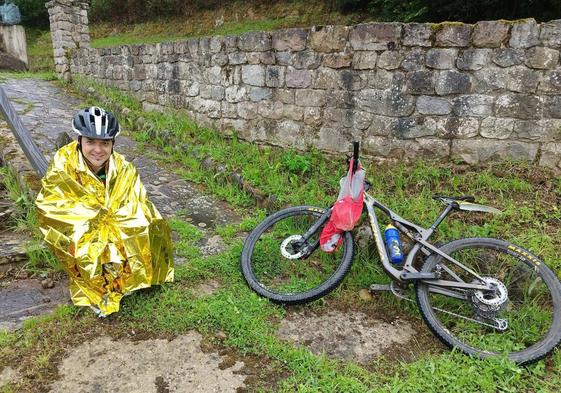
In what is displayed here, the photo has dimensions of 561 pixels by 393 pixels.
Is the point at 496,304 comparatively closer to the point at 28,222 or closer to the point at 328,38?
the point at 328,38

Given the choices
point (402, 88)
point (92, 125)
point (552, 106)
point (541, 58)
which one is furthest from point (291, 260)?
point (541, 58)

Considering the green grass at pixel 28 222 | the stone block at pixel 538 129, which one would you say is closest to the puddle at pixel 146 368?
the green grass at pixel 28 222

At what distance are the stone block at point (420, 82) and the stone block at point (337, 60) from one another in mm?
696

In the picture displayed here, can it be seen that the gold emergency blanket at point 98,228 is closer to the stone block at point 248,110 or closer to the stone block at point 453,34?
the stone block at point 248,110

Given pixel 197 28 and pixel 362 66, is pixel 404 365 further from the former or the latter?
pixel 197 28

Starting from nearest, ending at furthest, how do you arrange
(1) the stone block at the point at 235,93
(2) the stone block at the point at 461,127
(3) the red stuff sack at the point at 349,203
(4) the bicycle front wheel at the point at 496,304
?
1. (4) the bicycle front wheel at the point at 496,304
2. (3) the red stuff sack at the point at 349,203
3. (2) the stone block at the point at 461,127
4. (1) the stone block at the point at 235,93

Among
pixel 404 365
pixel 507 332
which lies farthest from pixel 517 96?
pixel 404 365

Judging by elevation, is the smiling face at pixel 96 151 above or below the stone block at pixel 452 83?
below

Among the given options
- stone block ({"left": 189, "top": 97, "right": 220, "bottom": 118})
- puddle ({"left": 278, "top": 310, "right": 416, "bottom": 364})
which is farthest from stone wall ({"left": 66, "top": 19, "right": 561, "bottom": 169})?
puddle ({"left": 278, "top": 310, "right": 416, "bottom": 364})

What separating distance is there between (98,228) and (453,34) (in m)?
3.61

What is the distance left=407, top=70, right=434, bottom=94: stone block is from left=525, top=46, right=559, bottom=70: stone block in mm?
850

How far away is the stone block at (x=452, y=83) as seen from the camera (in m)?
4.12

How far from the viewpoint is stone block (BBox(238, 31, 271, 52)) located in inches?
207

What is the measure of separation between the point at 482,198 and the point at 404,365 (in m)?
1.98
